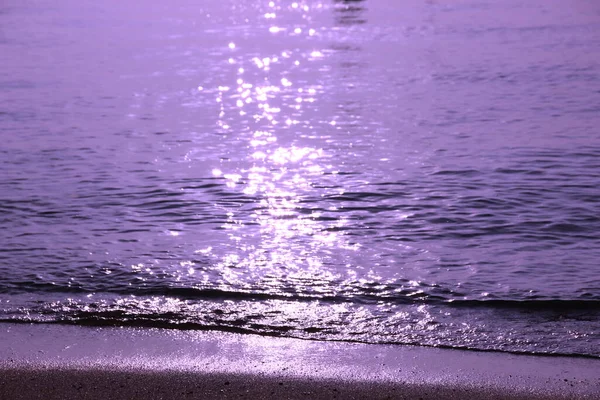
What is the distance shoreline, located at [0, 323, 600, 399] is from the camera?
5.18 metres

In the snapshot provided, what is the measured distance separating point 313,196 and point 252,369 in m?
5.48

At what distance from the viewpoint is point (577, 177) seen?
11.5 metres

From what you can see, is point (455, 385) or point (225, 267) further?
point (225, 267)

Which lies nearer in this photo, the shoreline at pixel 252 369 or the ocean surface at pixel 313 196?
the shoreline at pixel 252 369

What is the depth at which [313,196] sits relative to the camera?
10.9 metres

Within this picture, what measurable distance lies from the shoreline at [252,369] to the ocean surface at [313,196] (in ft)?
0.90

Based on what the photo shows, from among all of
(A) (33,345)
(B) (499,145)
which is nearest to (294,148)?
(B) (499,145)

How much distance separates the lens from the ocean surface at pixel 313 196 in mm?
6969

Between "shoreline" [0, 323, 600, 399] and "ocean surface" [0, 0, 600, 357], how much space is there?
0.27 metres

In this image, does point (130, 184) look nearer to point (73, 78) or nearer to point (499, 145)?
point (499, 145)

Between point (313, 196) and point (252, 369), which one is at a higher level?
point (252, 369)

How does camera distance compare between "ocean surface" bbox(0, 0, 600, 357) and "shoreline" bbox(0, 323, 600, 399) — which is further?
"ocean surface" bbox(0, 0, 600, 357)

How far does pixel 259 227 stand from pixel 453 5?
125 feet

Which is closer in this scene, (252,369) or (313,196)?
(252,369)
